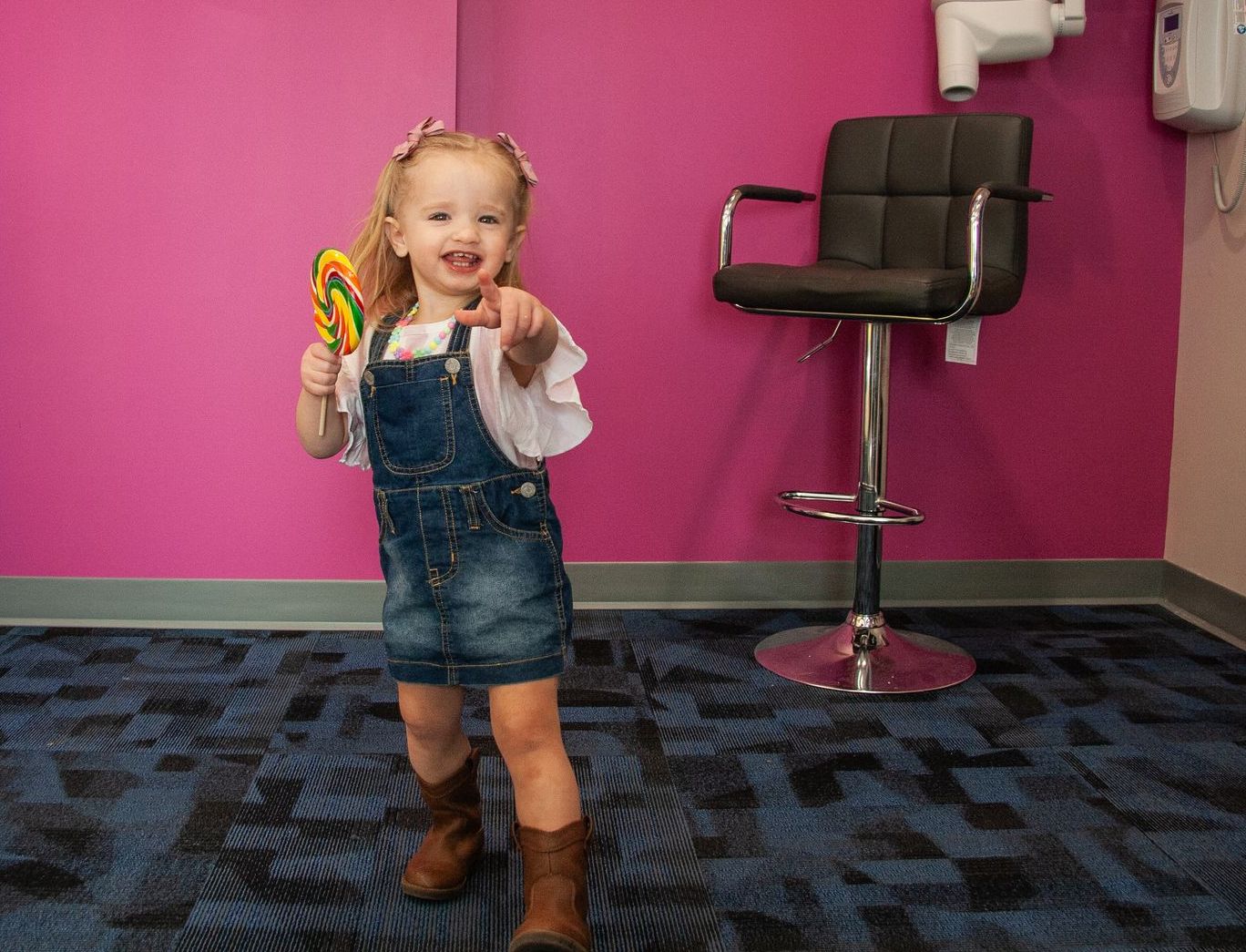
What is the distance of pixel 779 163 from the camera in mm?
2932

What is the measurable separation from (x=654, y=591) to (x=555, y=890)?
61.3 inches

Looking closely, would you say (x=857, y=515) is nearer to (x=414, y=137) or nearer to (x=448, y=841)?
(x=448, y=841)

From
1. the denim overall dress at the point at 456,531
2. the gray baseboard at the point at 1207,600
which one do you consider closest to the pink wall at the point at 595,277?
the gray baseboard at the point at 1207,600

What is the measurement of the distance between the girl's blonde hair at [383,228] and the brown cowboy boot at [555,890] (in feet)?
2.24

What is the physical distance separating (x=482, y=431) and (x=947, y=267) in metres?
1.46

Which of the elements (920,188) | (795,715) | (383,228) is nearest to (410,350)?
(383,228)

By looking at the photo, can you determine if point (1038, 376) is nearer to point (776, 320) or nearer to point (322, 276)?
point (776, 320)

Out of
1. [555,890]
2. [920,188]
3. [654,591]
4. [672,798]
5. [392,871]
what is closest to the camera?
[555,890]

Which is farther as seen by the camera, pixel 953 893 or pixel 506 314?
pixel 953 893

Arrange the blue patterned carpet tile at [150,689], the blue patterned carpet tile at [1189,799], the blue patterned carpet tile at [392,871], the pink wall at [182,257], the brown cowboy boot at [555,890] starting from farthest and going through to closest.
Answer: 1. the pink wall at [182,257]
2. the blue patterned carpet tile at [150,689]
3. the blue patterned carpet tile at [1189,799]
4. the blue patterned carpet tile at [392,871]
5. the brown cowboy boot at [555,890]

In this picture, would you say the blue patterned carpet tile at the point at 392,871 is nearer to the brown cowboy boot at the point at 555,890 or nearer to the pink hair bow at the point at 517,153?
the brown cowboy boot at the point at 555,890

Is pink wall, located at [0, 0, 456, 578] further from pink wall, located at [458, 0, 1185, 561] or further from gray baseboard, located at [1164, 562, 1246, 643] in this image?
gray baseboard, located at [1164, 562, 1246, 643]

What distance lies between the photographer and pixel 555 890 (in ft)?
4.94

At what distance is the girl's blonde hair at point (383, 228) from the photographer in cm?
159
